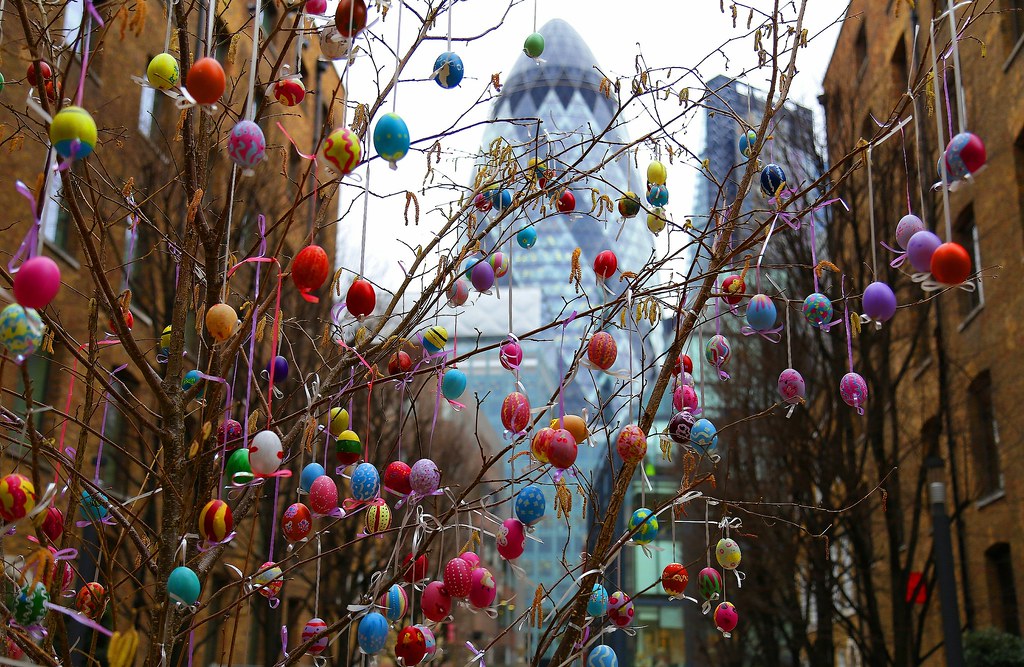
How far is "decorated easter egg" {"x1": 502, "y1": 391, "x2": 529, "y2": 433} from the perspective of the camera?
10.9 feet

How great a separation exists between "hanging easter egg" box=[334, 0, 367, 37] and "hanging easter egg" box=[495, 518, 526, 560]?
1736 mm

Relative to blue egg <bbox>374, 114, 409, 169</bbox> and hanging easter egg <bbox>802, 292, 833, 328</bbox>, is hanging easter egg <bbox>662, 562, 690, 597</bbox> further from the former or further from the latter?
blue egg <bbox>374, 114, 409, 169</bbox>

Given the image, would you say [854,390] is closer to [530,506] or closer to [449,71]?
[530,506]

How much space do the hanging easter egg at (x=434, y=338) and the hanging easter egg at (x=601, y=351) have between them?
83 centimetres

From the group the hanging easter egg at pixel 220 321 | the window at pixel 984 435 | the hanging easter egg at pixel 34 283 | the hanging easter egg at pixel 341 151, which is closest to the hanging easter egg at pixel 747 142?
the hanging easter egg at pixel 341 151

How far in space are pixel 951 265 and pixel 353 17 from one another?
1.99 m

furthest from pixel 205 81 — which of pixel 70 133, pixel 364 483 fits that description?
pixel 364 483

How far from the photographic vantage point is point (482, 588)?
329 cm

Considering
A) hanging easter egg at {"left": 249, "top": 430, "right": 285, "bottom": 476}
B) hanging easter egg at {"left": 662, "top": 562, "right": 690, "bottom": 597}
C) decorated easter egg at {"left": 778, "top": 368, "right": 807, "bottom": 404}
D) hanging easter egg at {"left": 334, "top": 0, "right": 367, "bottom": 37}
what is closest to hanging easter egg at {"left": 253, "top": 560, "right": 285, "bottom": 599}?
hanging easter egg at {"left": 249, "top": 430, "right": 285, "bottom": 476}

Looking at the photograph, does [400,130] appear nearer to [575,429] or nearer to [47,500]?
[575,429]

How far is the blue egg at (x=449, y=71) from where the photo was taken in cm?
353

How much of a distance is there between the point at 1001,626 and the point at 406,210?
568 inches

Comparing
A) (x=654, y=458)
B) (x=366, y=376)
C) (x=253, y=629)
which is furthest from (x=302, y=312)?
(x=654, y=458)

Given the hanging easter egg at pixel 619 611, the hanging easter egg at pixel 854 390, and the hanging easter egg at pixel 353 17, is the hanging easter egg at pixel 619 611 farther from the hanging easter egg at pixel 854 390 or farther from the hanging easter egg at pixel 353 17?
the hanging easter egg at pixel 353 17
